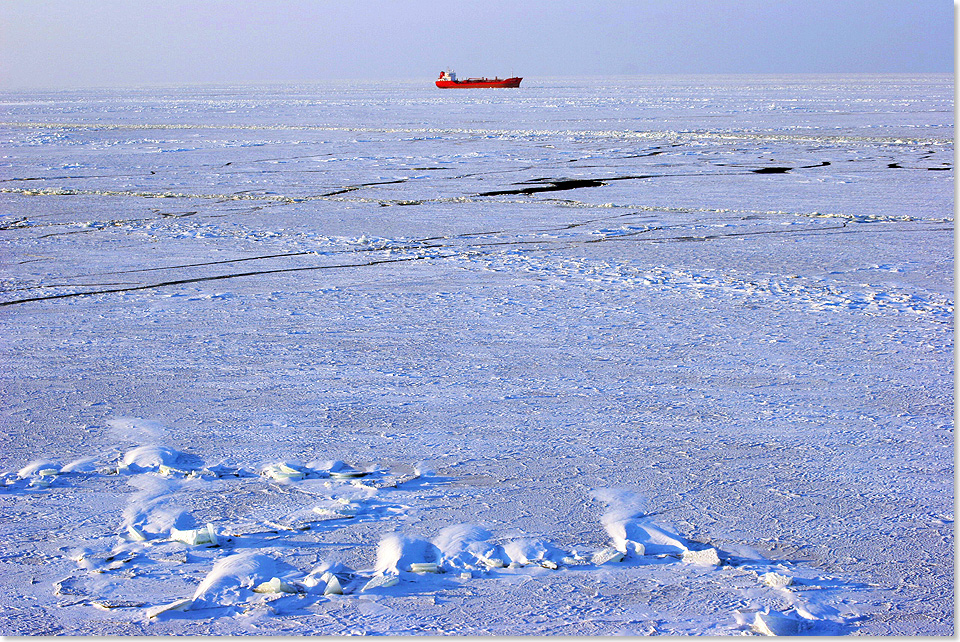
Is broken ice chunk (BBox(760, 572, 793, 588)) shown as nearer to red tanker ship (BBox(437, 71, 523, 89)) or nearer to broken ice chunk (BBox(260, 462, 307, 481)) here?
broken ice chunk (BBox(260, 462, 307, 481))

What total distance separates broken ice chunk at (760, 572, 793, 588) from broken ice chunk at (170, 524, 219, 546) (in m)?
1.39

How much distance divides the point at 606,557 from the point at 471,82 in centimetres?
7587

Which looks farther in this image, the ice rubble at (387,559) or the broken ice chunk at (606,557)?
the broken ice chunk at (606,557)

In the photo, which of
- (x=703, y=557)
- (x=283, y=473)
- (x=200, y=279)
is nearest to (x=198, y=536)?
(x=283, y=473)

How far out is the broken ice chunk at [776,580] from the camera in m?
2.17

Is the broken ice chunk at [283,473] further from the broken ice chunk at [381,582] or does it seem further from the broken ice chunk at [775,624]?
the broken ice chunk at [775,624]

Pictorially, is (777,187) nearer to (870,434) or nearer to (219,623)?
(870,434)

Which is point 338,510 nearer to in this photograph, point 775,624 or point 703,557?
point 703,557

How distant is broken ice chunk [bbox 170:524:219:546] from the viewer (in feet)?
7.91

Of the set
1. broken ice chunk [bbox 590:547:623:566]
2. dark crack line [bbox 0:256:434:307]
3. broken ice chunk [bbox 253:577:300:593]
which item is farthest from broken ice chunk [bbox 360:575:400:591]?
dark crack line [bbox 0:256:434:307]

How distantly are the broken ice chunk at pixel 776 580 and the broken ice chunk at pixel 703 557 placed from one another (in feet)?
0.40

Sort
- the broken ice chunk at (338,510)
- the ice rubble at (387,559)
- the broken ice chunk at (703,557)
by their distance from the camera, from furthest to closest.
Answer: the broken ice chunk at (338,510)
the broken ice chunk at (703,557)
the ice rubble at (387,559)

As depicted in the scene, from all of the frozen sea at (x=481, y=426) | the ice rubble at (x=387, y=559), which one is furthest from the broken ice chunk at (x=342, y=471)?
the ice rubble at (x=387, y=559)

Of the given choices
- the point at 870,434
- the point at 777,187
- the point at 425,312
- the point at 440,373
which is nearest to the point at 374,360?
the point at 440,373
